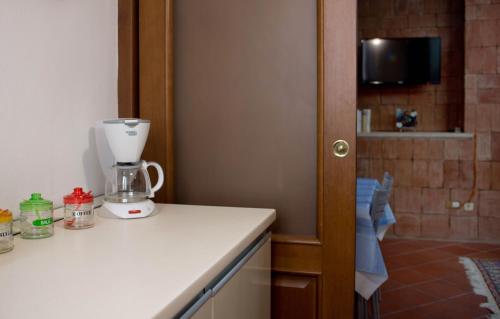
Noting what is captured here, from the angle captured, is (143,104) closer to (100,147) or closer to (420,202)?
(100,147)

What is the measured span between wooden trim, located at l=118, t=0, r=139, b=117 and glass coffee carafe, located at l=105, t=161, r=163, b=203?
372 mm

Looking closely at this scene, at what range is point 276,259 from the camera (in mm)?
1677

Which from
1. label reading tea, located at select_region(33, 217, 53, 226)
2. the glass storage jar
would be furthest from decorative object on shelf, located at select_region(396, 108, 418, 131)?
the glass storage jar

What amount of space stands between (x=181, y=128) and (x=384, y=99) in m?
4.23

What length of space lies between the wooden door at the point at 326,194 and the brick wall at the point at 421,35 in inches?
162

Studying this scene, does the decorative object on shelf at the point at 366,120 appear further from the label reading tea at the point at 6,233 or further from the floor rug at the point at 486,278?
the label reading tea at the point at 6,233

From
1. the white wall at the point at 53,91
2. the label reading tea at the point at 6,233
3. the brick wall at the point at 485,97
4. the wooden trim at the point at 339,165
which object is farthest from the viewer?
the brick wall at the point at 485,97

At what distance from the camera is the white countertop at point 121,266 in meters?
0.74

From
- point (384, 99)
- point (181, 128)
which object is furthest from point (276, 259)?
point (384, 99)

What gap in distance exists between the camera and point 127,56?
5.74 ft

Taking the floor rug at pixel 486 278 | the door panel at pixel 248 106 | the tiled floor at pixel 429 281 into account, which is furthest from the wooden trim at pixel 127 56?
the floor rug at pixel 486 278

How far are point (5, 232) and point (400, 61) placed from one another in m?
4.98

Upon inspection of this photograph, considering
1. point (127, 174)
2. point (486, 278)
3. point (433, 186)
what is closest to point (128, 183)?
point (127, 174)

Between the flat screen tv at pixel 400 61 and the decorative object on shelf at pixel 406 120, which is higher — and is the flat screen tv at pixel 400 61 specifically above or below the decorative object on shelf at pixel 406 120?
above
